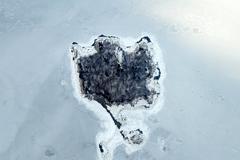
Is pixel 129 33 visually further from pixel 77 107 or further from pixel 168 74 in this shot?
pixel 77 107

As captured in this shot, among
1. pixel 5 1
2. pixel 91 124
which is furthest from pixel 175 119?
pixel 5 1

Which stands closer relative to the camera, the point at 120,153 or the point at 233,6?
the point at 120,153

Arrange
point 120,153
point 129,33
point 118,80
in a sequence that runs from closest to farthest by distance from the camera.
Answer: point 120,153
point 118,80
point 129,33

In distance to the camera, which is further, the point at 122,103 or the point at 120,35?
the point at 120,35
